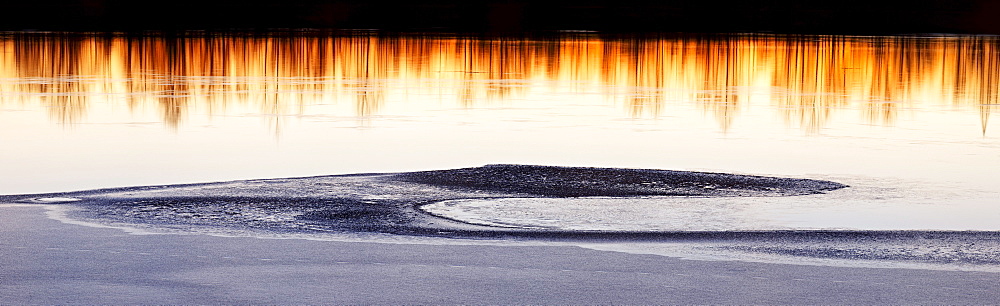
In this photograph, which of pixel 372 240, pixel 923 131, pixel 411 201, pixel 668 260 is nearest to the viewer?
pixel 668 260

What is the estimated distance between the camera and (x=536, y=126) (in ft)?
58.8

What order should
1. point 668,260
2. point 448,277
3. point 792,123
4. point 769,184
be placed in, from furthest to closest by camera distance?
point 792,123 → point 769,184 → point 668,260 → point 448,277

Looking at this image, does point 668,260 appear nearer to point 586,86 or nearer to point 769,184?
point 769,184

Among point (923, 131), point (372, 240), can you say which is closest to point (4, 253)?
point (372, 240)

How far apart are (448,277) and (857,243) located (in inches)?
104

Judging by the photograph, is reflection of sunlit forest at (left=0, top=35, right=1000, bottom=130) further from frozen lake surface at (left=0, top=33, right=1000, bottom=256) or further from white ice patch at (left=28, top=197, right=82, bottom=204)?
white ice patch at (left=28, top=197, right=82, bottom=204)

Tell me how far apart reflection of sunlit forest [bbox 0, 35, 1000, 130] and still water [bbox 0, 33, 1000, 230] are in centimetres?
10

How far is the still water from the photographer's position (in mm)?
10906

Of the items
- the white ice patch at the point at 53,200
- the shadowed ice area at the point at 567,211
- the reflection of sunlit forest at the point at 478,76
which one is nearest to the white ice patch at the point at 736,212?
the shadowed ice area at the point at 567,211

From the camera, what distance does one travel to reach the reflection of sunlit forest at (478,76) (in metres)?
22.3

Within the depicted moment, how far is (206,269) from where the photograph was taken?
25.2 ft

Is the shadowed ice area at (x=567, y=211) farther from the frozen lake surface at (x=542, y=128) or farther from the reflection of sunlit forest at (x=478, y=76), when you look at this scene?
the reflection of sunlit forest at (x=478, y=76)

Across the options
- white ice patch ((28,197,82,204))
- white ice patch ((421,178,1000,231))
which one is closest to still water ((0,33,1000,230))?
white ice patch ((421,178,1000,231))

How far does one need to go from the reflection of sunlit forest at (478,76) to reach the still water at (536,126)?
98 mm
